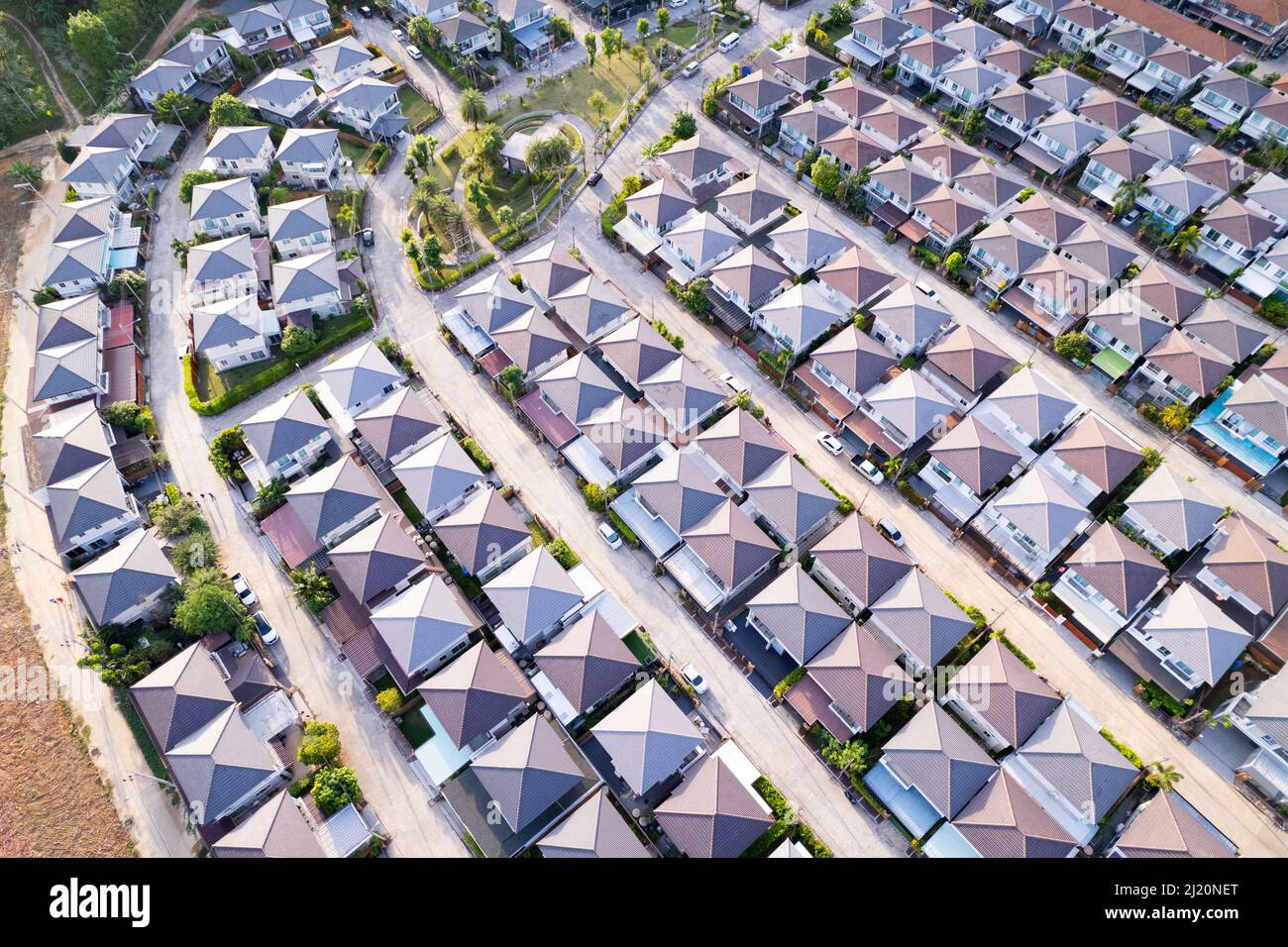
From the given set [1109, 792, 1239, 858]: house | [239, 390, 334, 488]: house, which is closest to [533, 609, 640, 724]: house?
[239, 390, 334, 488]: house

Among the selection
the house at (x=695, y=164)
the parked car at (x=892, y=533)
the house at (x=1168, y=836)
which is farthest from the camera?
the house at (x=695, y=164)

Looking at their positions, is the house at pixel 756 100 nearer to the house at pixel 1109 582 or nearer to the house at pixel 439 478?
the house at pixel 439 478

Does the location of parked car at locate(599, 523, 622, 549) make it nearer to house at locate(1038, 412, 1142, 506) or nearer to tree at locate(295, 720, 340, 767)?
tree at locate(295, 720, 340, 767)

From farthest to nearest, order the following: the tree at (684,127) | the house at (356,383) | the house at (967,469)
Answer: the tree at (684,127) < the house at (356,383) < the house at (967,469)

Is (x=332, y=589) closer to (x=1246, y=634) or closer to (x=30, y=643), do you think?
(x=30, y=643)

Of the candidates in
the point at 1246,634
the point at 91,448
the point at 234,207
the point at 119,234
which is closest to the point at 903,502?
the point at 1246,634

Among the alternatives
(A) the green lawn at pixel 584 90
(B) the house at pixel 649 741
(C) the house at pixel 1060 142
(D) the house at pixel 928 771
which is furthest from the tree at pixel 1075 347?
(A) the green lawn at pixel 584 90
